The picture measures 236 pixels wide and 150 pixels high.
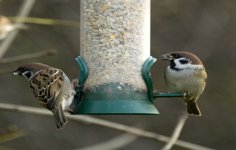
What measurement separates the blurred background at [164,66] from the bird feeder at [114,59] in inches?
226

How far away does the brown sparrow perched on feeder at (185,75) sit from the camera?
32.2ft

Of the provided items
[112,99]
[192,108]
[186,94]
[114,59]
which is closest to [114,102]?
[112,99]

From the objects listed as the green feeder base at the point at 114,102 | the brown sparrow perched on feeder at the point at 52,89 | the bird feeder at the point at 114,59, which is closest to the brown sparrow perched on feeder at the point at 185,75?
the bird feeder at the point at 114,59

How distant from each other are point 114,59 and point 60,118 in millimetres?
655

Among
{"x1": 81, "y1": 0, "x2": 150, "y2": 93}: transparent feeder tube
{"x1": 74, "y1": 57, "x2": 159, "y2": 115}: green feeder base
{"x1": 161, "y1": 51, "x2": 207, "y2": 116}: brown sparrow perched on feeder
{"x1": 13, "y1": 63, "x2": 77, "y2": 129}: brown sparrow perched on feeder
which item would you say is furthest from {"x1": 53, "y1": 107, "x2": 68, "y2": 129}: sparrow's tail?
{"x1": 161, "y1": 51, "x2": 207, "y2": 116}: brown sparrow perched on feeder

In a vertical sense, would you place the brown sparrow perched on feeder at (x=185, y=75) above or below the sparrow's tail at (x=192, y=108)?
above

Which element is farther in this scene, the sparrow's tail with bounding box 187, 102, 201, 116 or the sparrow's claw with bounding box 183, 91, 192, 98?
the sparrow's tail with bounding box 187, 102, 201, 116

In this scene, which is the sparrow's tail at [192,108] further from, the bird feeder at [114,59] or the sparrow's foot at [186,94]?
the bird feeder at [114,59]

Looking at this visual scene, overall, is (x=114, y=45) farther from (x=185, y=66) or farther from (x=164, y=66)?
(x=164, y=66)

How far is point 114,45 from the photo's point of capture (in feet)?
31.3

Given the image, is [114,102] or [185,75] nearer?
[114,102]

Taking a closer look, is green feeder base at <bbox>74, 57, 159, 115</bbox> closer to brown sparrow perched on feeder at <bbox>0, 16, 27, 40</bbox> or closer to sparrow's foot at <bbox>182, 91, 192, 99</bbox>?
sparrow's foot at <bbox>182, 91, 192, 99</bbox>

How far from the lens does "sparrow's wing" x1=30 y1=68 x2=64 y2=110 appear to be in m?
9.53

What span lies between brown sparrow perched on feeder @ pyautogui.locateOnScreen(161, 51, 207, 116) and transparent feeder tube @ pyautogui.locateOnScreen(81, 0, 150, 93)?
0.97 ft
